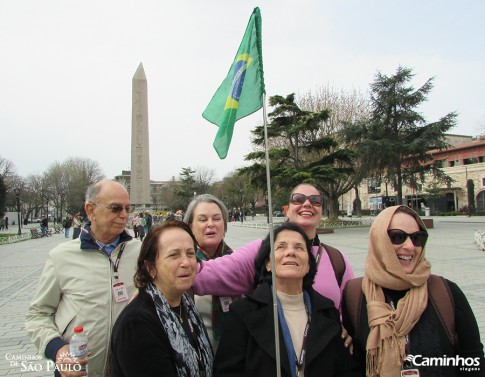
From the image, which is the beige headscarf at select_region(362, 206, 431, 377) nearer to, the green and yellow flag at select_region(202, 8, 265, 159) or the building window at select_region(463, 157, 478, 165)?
the green and yellow flag at select_region(202, 8, 265, 159)

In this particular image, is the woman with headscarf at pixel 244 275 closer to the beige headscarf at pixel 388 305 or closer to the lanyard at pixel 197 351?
the beige headscarf at pixel 388 305

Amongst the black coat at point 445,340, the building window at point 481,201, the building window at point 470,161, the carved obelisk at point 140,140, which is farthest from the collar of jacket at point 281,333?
the building window at point 470,161

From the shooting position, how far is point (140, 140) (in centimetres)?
2744

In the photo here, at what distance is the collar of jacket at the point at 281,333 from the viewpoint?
6.59 ft

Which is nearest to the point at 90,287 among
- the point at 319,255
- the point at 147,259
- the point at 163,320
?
the point at 147,259

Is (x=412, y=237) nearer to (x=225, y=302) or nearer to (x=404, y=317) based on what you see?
(x=404, y=317)

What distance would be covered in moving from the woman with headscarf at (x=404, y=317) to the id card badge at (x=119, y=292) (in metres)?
1.43

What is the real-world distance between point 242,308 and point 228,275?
0.36 m

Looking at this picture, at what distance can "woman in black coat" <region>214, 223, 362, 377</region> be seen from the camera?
6.55ft

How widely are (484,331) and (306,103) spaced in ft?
93.7

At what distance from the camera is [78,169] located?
2479 inches

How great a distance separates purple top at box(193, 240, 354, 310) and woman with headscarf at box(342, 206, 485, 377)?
283 millimetres

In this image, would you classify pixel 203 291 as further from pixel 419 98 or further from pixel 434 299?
pixel 419 98

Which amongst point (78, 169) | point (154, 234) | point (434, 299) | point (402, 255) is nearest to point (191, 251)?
point (154, 234)
